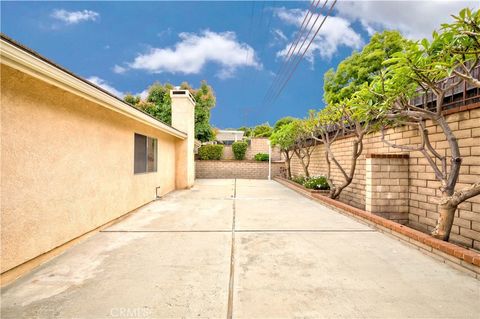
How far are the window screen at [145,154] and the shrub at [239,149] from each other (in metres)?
10.1

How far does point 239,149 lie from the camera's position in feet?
55.8

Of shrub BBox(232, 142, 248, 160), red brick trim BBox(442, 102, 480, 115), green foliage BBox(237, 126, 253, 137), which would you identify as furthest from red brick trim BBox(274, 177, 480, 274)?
green foliage BBox(237, 126, 253, 137)

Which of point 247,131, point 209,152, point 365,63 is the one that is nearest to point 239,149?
point 209,152

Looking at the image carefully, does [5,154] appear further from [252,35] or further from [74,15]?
[74,15]

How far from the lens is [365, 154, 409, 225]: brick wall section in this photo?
169 inches

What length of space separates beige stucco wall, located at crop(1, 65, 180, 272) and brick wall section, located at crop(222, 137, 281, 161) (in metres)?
12.9

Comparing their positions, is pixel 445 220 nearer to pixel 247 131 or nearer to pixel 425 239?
pixel 425 239

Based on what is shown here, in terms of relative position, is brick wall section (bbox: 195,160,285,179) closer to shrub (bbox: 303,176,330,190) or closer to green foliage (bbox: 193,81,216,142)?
green foliage (bbox: 193,81,216,142)

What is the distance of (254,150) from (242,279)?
15736mm

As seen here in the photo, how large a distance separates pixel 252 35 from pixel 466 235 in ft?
44.9

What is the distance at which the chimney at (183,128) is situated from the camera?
31.0ft

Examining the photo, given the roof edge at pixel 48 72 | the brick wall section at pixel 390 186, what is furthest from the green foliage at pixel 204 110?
the brick wall section at pixel 390 186

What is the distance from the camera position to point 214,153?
16.1 meters

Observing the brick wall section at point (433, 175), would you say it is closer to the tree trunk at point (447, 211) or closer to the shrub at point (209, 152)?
the tree trunk at point (447, 211)
